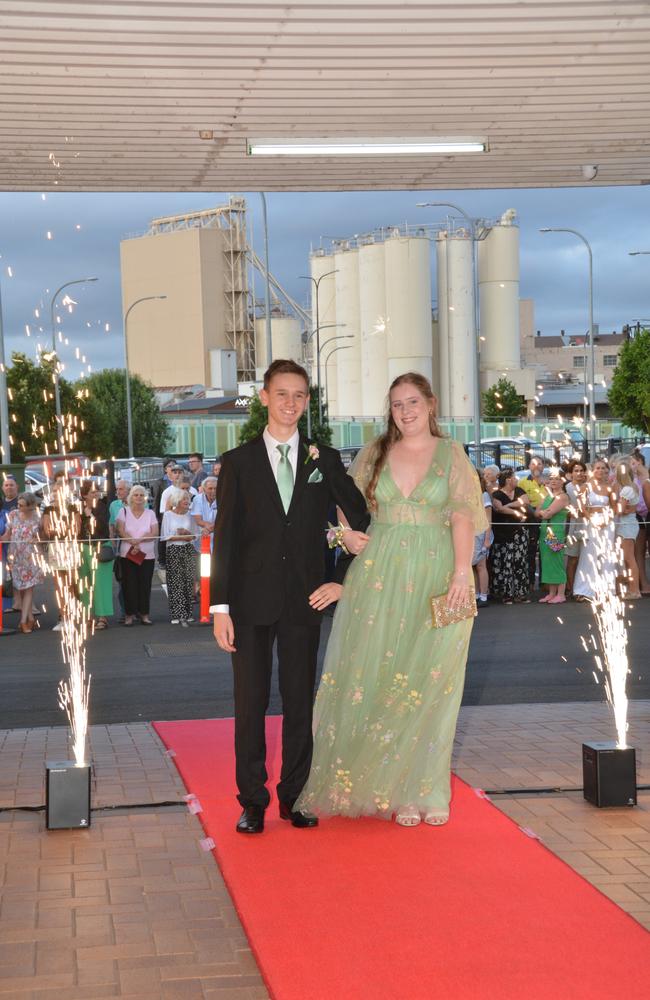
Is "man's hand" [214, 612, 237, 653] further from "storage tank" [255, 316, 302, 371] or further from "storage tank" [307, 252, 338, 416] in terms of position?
"storage tank" [255, 316, 302, 371]

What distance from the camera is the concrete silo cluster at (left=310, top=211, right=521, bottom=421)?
259ft

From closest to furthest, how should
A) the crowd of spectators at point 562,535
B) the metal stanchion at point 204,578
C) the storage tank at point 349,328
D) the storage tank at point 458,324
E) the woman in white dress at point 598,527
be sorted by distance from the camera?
the metal stanchion at point 204,578
the woman in white dress at point 598,527
the crowd of spectators at point 562,535
the storage tank at point 458,324
the storage tank at point 349,328

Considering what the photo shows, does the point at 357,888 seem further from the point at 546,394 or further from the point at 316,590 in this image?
the point at 546,394

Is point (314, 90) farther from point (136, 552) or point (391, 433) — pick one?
point (136, 552)

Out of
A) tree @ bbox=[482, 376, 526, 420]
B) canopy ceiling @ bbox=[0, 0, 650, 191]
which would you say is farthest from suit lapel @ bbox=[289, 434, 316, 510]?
tree @ bbox=[482, 376, 526, 420]

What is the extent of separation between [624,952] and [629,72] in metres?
5.46

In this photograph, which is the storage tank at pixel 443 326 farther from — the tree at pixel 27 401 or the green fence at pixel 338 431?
the tree at pixel 27 401

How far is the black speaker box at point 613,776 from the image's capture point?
6422 millimetres

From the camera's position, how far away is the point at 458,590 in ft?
19.7

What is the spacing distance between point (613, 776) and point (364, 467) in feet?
6.53

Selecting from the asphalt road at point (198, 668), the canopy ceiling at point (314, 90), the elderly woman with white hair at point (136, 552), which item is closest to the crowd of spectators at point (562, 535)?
the asphalt road at point (198, 668)

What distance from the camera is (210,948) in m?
4.62

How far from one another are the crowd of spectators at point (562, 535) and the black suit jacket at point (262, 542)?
33.5 ft

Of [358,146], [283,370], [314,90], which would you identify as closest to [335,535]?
[283,370]
